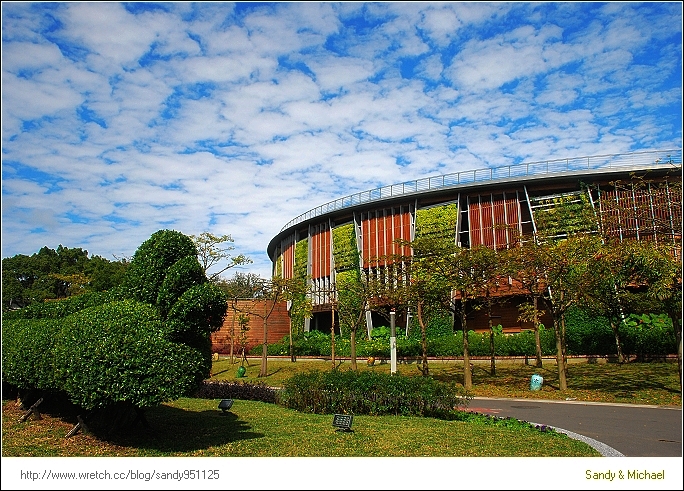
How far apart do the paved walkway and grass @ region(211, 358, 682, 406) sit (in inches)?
42.3

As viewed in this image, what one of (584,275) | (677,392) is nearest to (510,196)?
(584,275)

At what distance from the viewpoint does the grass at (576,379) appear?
684 inches

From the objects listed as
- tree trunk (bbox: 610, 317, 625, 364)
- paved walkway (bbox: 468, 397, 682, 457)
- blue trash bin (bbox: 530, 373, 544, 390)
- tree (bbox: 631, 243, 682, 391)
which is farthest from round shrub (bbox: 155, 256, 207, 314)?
tree trunk (bbox: 610, 317, 625, 364)

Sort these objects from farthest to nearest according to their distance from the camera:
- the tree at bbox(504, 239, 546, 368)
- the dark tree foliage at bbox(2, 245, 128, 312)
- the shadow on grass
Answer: the dark tree foliage at bbox(2, 245, 128, 312)
the tree at bbox(504, 239, 546, 368)
the shadow on grass

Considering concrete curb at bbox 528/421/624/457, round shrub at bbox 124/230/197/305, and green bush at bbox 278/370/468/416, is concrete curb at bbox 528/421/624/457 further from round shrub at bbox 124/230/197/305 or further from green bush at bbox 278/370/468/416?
round shrub at bbox 124/230/197/305

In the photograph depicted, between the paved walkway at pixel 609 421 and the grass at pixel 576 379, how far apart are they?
1074mm

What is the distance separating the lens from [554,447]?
9031mm

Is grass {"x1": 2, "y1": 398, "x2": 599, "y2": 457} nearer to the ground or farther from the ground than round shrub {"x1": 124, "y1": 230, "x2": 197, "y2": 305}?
nearer to the ground

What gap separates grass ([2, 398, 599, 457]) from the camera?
834cm

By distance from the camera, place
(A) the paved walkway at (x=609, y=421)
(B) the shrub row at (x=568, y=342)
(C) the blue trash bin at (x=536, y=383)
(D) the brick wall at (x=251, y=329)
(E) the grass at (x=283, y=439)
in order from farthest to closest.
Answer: (D) the brick wall at (x=251, y=329)
(B) the shrub row at (x=568, y=342)
(C) the blue trash bin at (x=536, y=383)
(A) the paved walkway at (x=609, y=421)
(E) the grass at (x=283, y=439)

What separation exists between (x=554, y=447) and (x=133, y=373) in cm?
657

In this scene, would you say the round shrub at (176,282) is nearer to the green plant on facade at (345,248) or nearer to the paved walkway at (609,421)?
the paved walkway at (609,421)

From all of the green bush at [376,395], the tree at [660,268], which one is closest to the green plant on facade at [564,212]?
the tree at [660,268]

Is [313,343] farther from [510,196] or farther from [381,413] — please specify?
[381,413]
